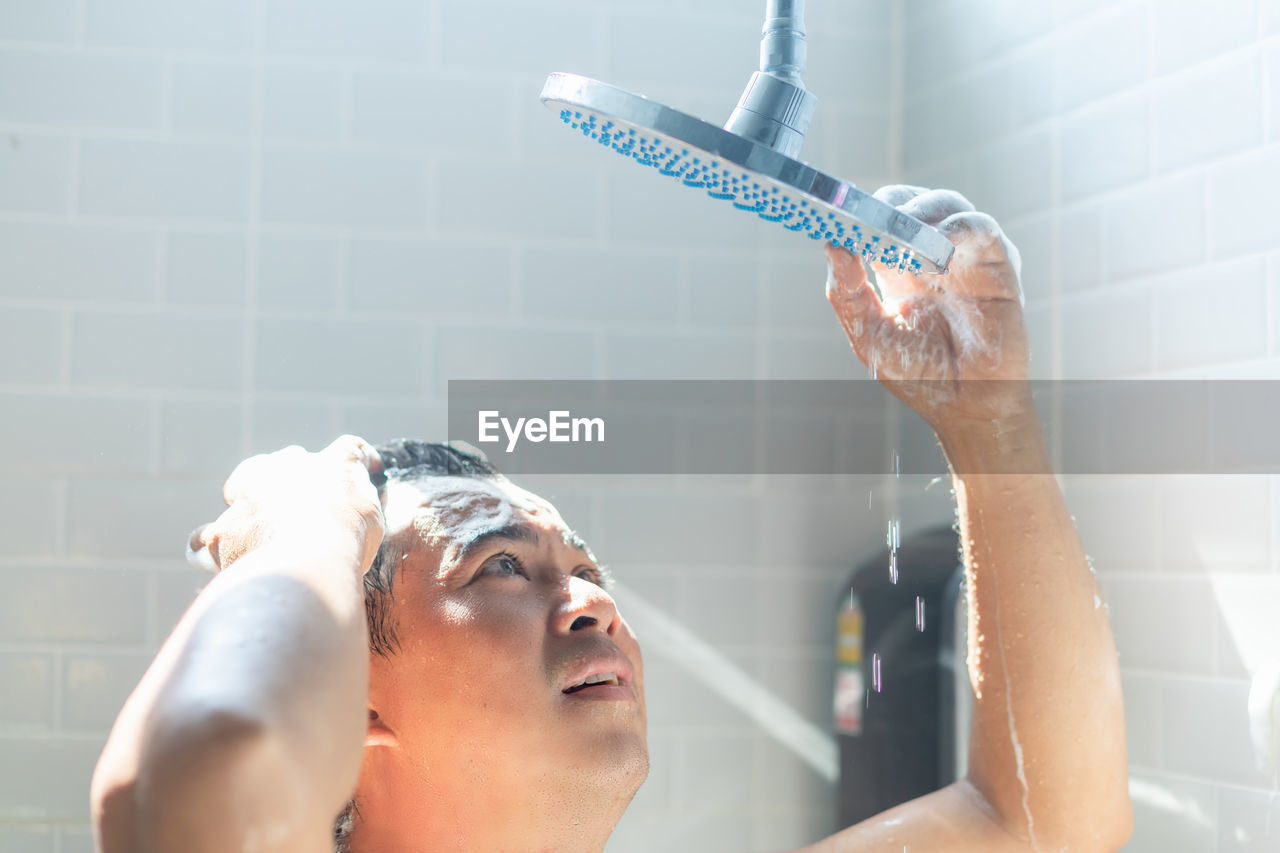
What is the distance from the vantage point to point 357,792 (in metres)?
1.02

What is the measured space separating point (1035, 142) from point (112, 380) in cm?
129

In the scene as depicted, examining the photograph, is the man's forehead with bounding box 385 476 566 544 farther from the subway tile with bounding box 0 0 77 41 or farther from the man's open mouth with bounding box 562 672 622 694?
the subway tile with bounding box 0 0 77 41

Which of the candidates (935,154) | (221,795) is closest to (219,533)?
(221,795)

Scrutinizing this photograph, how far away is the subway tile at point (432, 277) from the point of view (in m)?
1.57

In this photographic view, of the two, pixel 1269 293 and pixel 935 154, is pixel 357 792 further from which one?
pixel 935 154

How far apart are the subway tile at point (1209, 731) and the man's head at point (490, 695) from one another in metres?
0.63

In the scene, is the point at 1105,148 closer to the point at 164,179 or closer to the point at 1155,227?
the point at 1155,227

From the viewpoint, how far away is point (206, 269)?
5.00 ft

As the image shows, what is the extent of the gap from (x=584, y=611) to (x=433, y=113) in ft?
3.03

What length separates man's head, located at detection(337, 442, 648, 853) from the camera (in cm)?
94

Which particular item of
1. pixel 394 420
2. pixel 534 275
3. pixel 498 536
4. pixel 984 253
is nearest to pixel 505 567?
pixel 498 536

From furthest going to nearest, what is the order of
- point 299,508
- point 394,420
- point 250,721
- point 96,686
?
point 394,420 < point 96,686 < point 299,508 < point 250,721

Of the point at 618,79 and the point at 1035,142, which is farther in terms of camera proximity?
the point at 618,79

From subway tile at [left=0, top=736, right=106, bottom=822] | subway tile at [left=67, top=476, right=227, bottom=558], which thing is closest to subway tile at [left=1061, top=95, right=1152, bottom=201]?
subway tile at [left=67, top=476, right=227, bottom=558]
